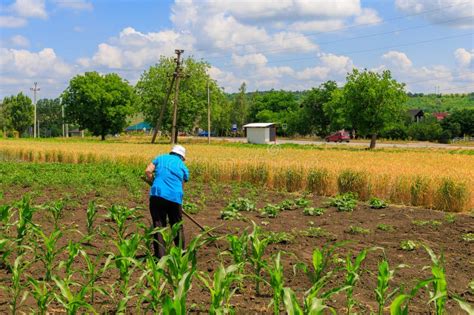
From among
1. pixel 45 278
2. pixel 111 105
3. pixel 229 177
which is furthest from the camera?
pixel 111 105

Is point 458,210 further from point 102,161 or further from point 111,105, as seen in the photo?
point 111,105

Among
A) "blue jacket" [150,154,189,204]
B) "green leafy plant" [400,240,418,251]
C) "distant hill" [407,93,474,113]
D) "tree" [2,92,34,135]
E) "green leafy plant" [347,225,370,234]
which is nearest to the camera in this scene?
"blue jacket" [150,154,189,204]

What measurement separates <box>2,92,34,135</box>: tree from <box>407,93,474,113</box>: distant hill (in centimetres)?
9990

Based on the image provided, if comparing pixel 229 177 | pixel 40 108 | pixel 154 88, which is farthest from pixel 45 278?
pixel 40 108

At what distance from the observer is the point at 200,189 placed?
16.2 m

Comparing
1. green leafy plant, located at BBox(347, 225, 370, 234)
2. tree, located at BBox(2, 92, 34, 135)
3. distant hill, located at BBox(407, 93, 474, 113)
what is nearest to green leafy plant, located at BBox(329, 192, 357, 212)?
green leafy plant, located at BBox(347, 225, 370, 234)

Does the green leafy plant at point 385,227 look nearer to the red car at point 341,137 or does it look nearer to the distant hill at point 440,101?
the red car at point 341,137

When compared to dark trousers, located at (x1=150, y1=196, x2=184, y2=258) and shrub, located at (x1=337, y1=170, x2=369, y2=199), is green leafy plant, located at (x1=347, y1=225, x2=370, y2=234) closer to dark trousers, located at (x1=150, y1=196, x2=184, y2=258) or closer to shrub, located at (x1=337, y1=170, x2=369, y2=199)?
dark trousers, located at (x1=150, y1=196, x2=184, y2=258)

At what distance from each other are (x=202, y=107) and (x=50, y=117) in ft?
261

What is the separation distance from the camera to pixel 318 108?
78500 millimetres

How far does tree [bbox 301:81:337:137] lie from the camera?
78062 mm

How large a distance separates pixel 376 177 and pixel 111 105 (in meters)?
59.6

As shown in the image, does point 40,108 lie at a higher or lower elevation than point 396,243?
higher

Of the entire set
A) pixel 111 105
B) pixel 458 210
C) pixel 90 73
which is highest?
pixel 90 73
